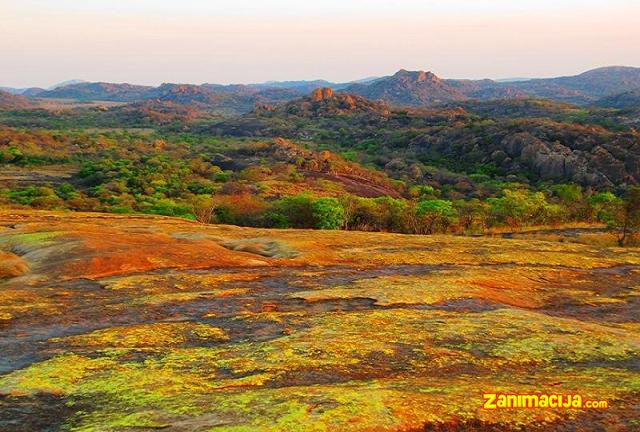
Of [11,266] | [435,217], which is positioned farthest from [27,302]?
[435,217]

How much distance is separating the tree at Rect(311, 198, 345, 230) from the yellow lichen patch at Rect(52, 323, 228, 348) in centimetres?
4344

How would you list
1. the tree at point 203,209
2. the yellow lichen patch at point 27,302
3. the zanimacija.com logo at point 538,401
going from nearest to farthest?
1. the zanimacija.com logo at point 538,401
2. the yellow lichen patch at point 27,302
3. the tree at point 203,209

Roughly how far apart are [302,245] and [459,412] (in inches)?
793

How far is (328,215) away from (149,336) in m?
45.4

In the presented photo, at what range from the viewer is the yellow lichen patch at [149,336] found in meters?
14.6

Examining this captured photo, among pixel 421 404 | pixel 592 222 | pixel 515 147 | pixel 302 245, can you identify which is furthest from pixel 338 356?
pixel 515 147

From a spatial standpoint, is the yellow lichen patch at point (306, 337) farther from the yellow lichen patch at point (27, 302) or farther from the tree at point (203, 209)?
the tree at point (203, 209)

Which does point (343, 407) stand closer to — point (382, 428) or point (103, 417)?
point (382, 428)

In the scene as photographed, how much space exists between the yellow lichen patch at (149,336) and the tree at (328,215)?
1710 inches

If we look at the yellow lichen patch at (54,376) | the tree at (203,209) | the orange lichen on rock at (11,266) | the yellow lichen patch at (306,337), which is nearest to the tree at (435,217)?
the tree at (203,209)

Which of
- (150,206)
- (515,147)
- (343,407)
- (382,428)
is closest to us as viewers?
(382,428)

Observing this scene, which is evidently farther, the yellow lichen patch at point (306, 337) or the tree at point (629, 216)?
the tree at point (629, 216)

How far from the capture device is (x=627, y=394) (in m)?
11.5

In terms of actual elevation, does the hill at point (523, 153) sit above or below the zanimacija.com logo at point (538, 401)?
below
